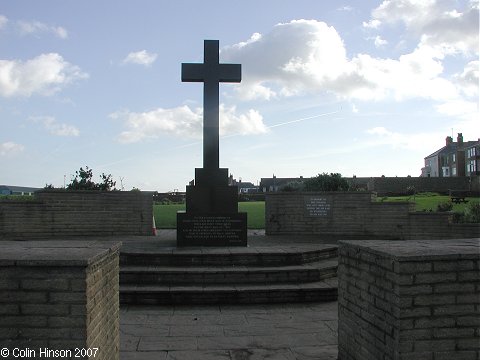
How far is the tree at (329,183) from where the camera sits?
49.9ft

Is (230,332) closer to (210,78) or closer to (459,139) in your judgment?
(210,78)

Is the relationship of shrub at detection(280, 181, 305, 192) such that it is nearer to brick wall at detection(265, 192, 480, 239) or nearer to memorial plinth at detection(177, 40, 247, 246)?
brick wall at detection(265, 192, 480, 239)

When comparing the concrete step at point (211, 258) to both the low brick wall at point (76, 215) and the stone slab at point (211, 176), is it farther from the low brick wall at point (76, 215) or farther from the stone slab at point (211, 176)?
the low brick wall at point (76, 215)

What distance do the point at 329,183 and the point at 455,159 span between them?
3034 inches

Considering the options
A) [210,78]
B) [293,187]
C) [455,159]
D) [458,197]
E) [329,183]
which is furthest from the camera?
[455,159]

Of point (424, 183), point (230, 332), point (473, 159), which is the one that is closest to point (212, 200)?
point (230, 332)

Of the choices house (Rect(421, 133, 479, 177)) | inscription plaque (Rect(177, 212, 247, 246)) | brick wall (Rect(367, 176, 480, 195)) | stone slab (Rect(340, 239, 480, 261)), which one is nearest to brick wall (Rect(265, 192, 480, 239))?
inscription plaque (Rect(177, 212, 247, 246))

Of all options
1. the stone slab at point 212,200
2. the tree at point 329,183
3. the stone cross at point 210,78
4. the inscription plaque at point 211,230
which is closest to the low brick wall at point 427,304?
the inscription plaque at point 211,230

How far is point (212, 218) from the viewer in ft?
32.8

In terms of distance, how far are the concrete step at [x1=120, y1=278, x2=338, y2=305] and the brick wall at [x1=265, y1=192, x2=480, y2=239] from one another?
243 inches

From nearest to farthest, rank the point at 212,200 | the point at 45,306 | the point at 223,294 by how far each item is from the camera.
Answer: the point at 45,306
the point at 223,294
the point at 212,200

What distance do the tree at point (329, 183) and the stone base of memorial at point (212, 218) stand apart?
563 cm

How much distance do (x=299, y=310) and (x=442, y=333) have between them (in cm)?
351

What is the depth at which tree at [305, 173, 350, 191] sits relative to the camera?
15.2 m
